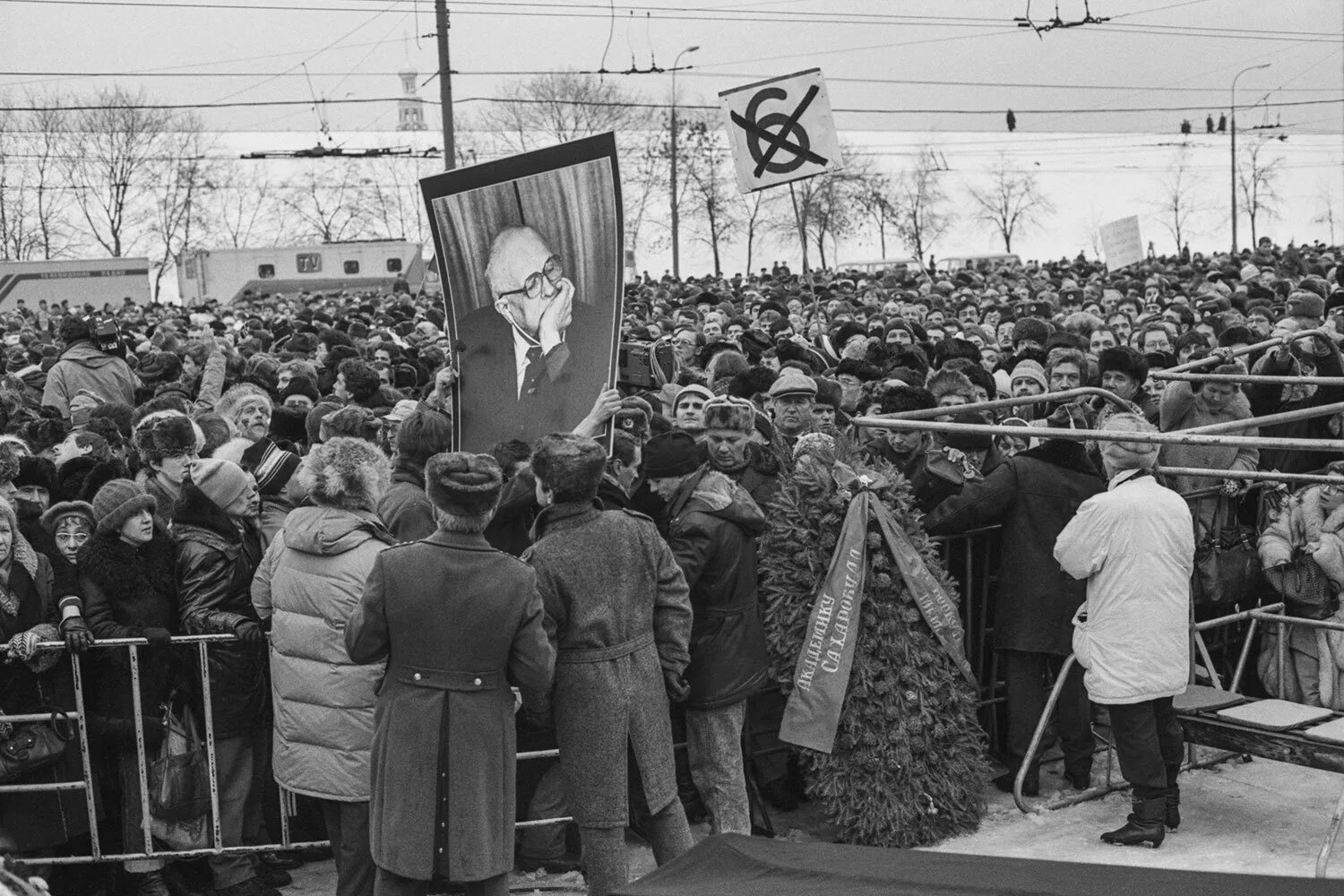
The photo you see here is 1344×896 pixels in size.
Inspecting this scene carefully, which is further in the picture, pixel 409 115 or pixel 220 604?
pixel 409 115

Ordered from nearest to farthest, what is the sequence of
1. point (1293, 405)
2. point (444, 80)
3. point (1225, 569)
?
point (1225, 569)
point (1293, 405)
point (444, 80)

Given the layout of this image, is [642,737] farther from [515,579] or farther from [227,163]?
[227,163]

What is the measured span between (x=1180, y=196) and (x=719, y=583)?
3401 inches

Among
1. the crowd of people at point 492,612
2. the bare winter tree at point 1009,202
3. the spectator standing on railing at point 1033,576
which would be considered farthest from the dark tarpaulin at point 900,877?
the bare winter tree at point 1009,202

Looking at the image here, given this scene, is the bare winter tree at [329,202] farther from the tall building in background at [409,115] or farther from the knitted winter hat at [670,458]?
the knitted winter hat at [670,458]

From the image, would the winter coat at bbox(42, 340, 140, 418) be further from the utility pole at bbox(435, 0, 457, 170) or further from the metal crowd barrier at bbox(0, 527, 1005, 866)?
the utility pole at bbox(435, 0, 457, 170)

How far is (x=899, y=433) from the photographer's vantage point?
7.15m

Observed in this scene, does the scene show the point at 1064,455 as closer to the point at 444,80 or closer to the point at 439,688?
the point at 439,688

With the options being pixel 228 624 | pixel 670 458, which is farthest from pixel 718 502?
pixel 228 624

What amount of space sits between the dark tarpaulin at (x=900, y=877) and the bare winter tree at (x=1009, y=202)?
81929 mm

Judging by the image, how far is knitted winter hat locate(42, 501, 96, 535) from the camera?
6012 millimetres

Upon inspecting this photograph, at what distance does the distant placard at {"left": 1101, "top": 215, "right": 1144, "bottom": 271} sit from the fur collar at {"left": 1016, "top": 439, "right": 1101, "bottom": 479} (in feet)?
49.1

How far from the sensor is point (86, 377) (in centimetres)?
1109

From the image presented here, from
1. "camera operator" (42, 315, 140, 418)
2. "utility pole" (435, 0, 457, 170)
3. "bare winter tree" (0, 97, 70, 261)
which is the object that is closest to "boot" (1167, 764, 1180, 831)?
"camera operator" (42, 315, 140, 418)
